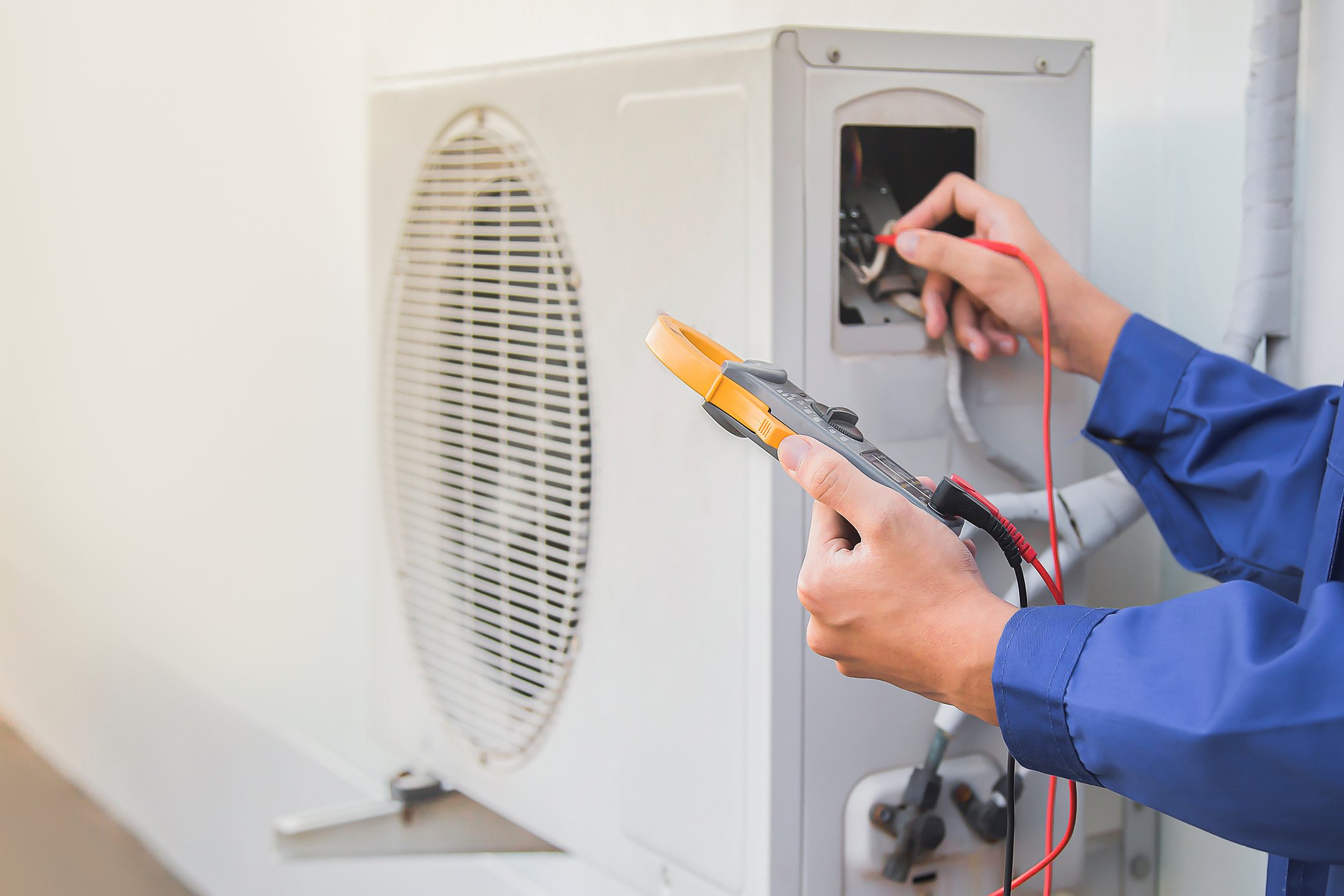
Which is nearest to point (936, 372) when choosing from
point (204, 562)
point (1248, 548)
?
point (1248, 548)

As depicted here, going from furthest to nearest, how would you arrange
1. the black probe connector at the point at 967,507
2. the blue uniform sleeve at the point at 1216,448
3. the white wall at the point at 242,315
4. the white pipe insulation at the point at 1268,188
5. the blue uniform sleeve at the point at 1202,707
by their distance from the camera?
the white wall at the point at 242,315
the white pipe insulation at the point at 1268,188
the blue uniform sleeve at the point at 1216,448
the black probe connector at the point at 967,507
the blue uniform sleeve at the point at 1202,707

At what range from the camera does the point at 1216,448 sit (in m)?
0.80

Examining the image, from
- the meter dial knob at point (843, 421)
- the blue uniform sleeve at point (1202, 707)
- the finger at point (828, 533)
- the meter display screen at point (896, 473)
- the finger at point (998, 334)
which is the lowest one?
the blue uniform sleeve at point (1202, 707)

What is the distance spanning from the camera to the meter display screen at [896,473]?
2.00ft

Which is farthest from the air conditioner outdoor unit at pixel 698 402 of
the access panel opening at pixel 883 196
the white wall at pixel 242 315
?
the white wall at pixel 242 315

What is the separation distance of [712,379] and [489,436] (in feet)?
1.44

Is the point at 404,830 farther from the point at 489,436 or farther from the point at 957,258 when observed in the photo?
the point at 957,258

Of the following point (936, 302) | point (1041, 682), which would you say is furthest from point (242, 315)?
point (1041, 682)

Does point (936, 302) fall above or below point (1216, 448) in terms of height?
above

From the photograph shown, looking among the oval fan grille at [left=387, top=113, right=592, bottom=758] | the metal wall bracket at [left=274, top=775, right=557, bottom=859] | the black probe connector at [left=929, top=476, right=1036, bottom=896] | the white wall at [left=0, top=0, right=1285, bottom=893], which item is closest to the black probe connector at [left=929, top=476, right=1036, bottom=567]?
the black probe connector at [left=929, top=476, right=1036, bottom=896]

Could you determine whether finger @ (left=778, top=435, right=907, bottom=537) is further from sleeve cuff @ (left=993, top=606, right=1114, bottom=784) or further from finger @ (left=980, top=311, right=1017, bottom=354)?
finger @ (left=980, top=311, right=1017, bottom=354)

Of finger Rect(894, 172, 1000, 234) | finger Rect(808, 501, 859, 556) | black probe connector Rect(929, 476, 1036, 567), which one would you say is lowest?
finger Rect(808, 501, 859, 556)

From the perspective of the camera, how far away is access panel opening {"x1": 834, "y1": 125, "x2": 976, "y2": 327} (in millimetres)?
814

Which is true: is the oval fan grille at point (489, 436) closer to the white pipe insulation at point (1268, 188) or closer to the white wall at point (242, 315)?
the white wall at point (242, 315)
